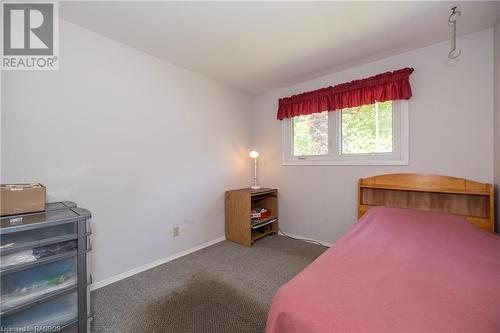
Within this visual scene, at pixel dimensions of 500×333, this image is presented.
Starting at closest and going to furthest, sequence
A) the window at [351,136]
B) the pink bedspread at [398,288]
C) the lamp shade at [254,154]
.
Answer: the pink bedspread at [398,288] < the window at [351,136] < the lamp shade at [254,154]

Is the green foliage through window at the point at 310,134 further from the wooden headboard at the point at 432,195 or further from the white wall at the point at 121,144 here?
the white wall at the point at 121,144

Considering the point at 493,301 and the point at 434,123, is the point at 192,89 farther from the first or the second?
the point at 493,301

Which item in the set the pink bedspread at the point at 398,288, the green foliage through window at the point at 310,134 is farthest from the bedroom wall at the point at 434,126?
the pink bedspread at the point at 398,288

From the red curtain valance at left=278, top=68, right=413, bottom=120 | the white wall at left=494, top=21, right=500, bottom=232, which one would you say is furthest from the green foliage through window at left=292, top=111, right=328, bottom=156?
the white wall at left=494, top=21, right=500, bottom=232

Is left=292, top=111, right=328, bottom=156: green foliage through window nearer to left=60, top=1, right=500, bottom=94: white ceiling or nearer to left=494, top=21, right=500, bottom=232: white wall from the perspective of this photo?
left=60, top=1, right=500, bottom=94: white ceiling

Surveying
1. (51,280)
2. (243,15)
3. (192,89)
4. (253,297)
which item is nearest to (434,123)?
(243,15)

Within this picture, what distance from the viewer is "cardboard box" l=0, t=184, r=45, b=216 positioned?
1171mm

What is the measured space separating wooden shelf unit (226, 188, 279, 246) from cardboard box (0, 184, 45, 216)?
1.94m

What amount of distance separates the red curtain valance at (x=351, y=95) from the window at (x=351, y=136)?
0.40 feet

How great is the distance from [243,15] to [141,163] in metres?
1.66

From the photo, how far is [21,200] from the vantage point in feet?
4.03

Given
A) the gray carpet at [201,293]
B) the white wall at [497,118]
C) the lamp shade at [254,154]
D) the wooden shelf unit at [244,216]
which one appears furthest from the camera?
the lamp shade at [254,154]

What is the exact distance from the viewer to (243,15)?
162 centimetres

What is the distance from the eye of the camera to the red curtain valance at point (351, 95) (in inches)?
84.0
